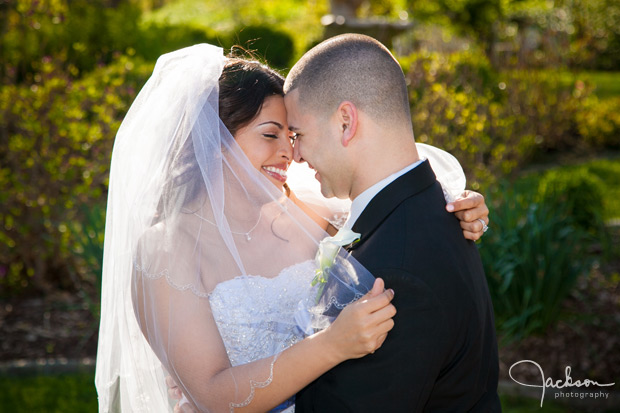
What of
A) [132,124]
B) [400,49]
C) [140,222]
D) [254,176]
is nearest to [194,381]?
[140,222]

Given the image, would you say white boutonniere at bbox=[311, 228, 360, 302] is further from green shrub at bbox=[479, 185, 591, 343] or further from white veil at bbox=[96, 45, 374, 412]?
green shrub at bbox=[479, 185, 591, 343]

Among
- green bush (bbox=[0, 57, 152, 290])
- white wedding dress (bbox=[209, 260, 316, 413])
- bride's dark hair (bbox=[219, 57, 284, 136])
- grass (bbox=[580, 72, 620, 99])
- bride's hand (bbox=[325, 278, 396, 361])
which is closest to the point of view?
bride's hand (bbox=[325, 278, 396, 361])

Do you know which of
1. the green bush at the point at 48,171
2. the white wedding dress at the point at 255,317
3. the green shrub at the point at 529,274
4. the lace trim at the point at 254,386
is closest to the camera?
the lace trim at the point at 254,386

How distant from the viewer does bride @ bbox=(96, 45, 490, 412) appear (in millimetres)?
2564

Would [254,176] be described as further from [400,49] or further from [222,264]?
[400,49]

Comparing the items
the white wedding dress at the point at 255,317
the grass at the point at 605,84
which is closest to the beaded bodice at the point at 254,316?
the white wedding dress at the point at 255,317

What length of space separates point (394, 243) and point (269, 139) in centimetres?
97

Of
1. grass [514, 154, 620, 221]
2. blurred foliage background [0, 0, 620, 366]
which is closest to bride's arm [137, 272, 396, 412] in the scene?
blurred foliage background [0, 0, 620, 366]

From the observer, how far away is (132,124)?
2.99 metres

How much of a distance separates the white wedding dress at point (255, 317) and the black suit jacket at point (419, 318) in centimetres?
47

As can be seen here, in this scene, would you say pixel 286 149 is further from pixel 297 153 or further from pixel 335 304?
pixel 335 304

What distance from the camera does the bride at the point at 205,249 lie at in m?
2.56

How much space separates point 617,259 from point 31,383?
18.1 ft

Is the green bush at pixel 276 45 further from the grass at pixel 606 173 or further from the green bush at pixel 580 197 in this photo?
the green bush at pixel 580 197
